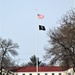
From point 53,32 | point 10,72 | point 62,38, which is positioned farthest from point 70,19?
point 10,72

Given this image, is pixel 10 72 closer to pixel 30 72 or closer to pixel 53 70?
pixel 30 72

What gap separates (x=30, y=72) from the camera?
106 metres

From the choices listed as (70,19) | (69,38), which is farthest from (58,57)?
(70,19)

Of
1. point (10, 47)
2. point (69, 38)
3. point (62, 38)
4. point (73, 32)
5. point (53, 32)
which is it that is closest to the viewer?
point (73, 32)

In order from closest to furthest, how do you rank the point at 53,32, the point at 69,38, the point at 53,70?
the point at 69,38, the point at 53,32, the point at 53,70

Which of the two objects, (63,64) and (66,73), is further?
(66,73)

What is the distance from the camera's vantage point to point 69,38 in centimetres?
5309

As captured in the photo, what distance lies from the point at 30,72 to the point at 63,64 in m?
44.3

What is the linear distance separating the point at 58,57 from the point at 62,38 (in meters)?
4.77

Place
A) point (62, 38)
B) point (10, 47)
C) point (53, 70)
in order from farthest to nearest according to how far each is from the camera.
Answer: point (53, 70) → point (10, 47) → point (62, 38)

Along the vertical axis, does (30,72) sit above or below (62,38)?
below

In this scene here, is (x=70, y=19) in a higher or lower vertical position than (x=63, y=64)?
higher

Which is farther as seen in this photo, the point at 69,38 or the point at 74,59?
the point at 74,59

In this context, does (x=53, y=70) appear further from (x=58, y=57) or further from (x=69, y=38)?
(x=69, y=38)
